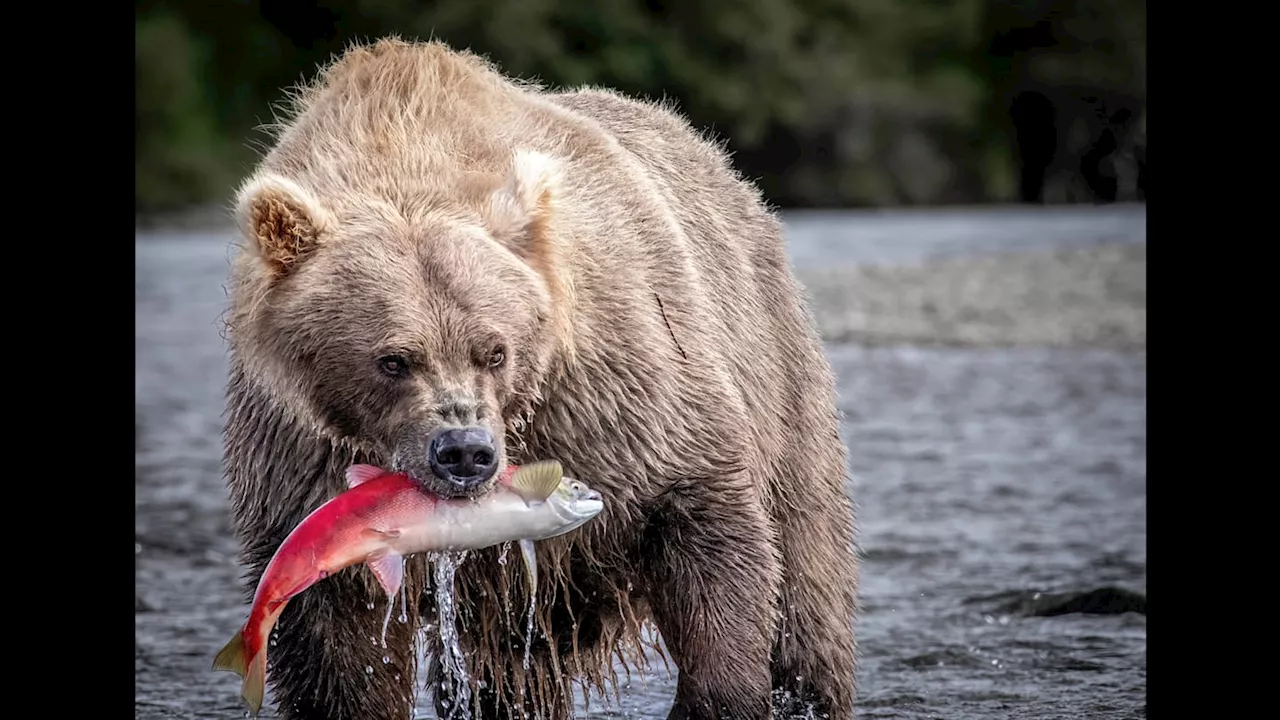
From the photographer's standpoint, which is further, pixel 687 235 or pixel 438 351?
pixel 687 235

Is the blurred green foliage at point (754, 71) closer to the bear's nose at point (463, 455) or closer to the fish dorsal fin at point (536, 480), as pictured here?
the fish dorsal fin at point (536, 480)

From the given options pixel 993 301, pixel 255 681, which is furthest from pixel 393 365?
pixel 993 301

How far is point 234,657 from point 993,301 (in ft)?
40.8

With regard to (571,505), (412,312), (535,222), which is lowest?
(571,505)

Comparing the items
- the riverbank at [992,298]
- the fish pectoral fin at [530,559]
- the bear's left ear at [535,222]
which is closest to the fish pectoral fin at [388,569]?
the fish pectoral fin at [530,559]

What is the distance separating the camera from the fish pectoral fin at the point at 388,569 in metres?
4.50

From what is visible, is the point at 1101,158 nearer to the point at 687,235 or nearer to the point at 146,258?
the point at 146,258

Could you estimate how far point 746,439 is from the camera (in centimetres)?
518

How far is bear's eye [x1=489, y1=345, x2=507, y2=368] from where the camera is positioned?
443cm

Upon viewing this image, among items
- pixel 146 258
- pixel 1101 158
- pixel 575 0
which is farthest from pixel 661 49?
pixel 146 258

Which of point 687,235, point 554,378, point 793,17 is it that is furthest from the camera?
point 793,17

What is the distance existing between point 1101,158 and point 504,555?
909 inches

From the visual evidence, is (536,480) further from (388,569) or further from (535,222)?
(535,222)

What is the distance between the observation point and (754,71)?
29.1 metres
